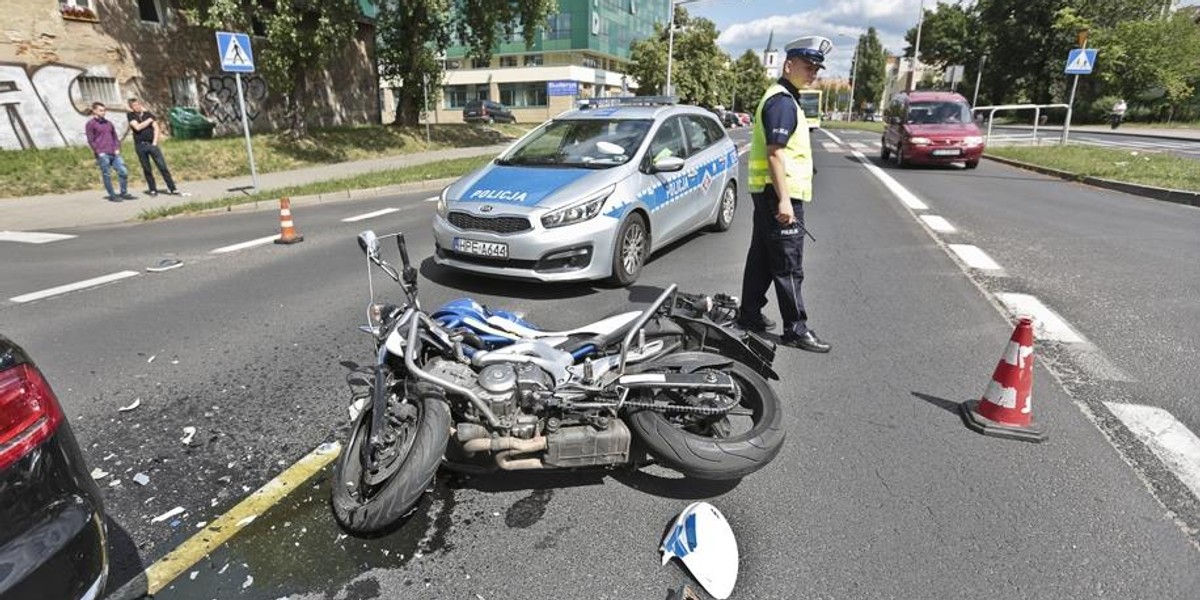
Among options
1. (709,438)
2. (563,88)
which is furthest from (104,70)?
(563,88)

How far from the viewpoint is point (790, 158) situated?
4.33 m

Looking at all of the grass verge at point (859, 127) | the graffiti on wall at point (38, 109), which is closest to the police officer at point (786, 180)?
the graffiti on wall at point (38, 109)

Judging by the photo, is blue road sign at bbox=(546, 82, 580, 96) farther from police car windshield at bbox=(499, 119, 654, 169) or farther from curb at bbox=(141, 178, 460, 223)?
police car windshield at bbox=(499, 119, 654, 169)

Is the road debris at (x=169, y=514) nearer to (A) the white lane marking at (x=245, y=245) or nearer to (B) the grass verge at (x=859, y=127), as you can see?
(A) the white lane marking at (x=245, y=245)

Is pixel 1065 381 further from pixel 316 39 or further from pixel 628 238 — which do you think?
pixel 316 39

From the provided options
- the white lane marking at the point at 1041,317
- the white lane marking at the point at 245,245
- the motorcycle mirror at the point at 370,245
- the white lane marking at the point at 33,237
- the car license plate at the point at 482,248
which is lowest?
the white lane marking at the point at 1041,317

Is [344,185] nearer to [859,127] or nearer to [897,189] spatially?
[897,189]

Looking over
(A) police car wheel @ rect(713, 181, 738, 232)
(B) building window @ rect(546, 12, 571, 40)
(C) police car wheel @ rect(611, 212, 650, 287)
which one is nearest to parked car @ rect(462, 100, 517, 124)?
(B) building window @ rect(546, 12, 571, 40)

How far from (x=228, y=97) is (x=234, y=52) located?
474 inches

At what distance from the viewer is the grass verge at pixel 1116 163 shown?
508 inches

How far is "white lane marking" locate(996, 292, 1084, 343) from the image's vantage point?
15.8 feet

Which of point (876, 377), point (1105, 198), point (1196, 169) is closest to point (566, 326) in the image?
point (876, 377)

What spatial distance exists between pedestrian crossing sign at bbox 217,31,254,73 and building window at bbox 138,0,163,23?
1048 centimetres

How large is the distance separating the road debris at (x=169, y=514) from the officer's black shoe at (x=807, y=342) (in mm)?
3747
